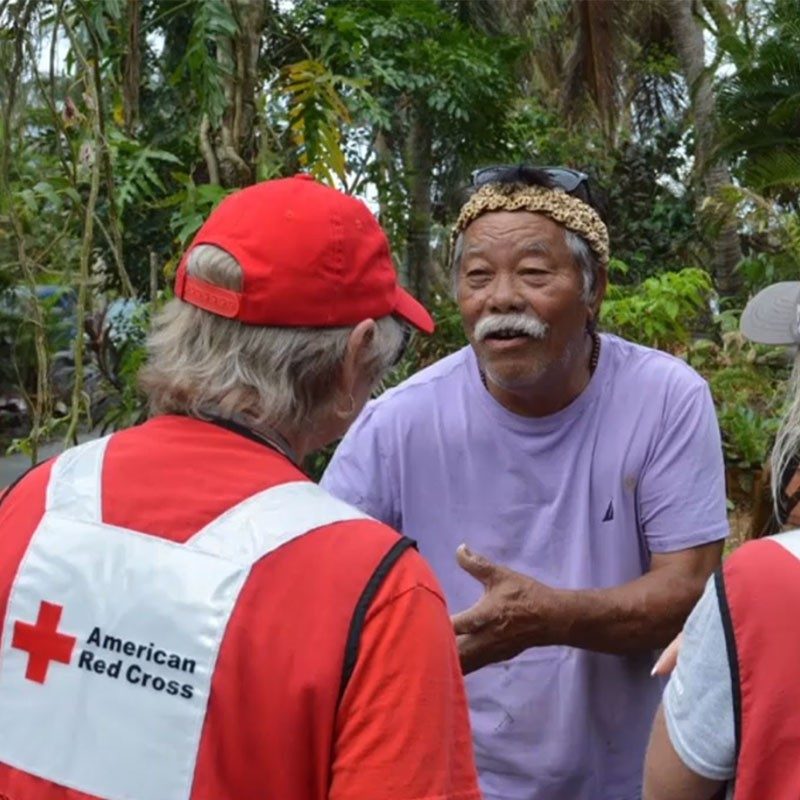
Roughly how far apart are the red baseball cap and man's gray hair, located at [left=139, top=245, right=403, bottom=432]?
0.05ft

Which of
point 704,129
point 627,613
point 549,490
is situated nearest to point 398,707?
point 627,613

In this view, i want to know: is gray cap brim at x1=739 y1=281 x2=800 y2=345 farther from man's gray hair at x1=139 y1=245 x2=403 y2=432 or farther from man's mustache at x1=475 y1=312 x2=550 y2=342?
man's gray hair at x1=139 y1=245 x2=403 y2=432

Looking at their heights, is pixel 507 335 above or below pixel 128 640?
above

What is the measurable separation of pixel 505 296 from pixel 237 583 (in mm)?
1162

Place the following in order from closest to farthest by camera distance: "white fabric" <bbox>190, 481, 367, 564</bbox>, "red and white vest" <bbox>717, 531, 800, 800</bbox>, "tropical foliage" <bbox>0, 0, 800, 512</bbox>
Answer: "red and white vest" <bbox>717, 531, 800, 800</bbox>
"white fabric" <bbox>190, 481, 367, 564</bbox>
"tropical foliage" <bbox>0, 0, 800, 512</bbox>

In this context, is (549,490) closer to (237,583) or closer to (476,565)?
(476,565)

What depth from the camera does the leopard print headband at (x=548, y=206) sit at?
7.86 ft

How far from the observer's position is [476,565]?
6.73ft

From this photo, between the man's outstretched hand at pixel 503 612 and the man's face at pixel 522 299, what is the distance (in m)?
0.42

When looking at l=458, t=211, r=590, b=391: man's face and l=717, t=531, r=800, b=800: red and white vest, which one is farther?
l=458, t=211, r=590, b=391: man's face

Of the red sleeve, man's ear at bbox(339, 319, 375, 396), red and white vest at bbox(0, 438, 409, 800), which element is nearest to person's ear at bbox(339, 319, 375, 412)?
man's ear at bbox(339, 319, 375, 396)

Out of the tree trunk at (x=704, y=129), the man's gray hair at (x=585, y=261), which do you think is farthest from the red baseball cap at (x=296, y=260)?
the tree trunk at (x=704, y=129)

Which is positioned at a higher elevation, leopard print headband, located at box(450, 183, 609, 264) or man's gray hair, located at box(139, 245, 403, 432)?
leopard print headband, located at box(450, 183, 609, 264)

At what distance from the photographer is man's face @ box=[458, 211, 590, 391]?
2.34 metres
